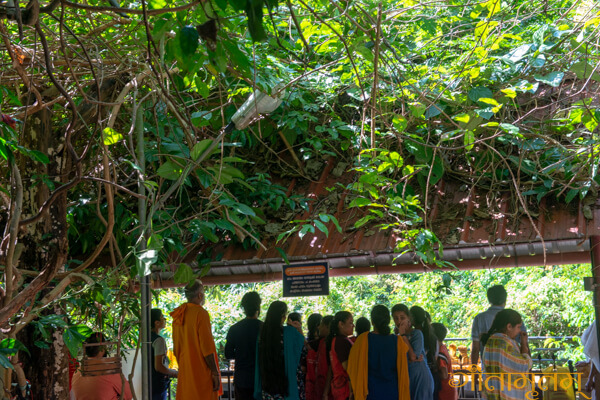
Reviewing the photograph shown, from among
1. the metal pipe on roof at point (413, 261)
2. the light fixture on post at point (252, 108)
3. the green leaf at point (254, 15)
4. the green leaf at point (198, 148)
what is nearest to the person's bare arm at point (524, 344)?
the metal pipe on roof at point (413, 261)

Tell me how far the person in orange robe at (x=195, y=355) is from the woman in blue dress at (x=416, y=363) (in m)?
1.73

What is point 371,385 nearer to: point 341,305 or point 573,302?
point 573,302

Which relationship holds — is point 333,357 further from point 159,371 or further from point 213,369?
point 159,371

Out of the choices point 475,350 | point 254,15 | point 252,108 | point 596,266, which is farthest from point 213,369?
point 254,15

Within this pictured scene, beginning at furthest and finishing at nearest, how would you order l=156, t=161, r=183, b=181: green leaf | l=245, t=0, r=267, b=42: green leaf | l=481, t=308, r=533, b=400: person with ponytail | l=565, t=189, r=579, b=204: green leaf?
l=481, t=308, r=533, b=400: person with ponytail → l=565, t=189, r=579, b=204: green leaf → l=156, t=161, r=183, b=181: green leaf → l=245, t=0, r=267, b=42: green leaf

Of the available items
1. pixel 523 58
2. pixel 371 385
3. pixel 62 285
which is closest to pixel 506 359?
pixel 371 385

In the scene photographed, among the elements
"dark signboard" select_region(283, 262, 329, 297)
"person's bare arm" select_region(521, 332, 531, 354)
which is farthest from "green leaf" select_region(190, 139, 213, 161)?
"person's bare arm" select_region(521, 332, 531, 354)

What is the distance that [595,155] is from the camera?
4535 millimetres

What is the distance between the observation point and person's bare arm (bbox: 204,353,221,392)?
18.6 ft

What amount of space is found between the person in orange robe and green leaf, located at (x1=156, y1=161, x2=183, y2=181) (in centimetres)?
204

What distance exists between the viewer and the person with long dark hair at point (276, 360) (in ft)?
19.5

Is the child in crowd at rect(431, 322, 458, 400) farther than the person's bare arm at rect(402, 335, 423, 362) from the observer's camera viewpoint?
Yes

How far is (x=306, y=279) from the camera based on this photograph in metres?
5.68

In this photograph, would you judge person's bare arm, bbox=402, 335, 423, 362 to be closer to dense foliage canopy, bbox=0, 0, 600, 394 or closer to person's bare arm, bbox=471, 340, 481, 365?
person's bare arm, bbox=471, 340, 481, 365
